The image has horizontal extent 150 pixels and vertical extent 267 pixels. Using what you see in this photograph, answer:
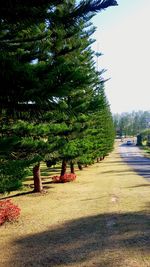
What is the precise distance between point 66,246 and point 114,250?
121 cm

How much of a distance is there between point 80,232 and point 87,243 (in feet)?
3.83

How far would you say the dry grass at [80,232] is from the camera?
321 inches

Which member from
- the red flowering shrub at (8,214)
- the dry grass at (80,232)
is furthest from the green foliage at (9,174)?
the red flowering shrub at (8,214)

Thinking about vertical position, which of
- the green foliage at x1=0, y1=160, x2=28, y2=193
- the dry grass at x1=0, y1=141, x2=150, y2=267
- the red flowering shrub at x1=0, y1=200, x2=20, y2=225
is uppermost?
the green foliage at x1=0, y1=160, x2=28, y2=193

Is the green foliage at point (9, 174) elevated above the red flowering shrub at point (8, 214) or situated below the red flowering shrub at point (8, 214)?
above

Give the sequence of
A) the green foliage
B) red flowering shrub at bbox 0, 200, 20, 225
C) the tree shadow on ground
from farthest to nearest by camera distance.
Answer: red flowering shrub at bbox 0, 200, 20, 225 < the green foliage < the tree shadow on ground

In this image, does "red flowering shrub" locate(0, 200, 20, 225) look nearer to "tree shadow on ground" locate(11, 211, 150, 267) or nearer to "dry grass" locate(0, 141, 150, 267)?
"dry grass" locate(0, 141, 150, 267)

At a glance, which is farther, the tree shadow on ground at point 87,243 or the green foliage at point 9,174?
the green foliage at point 9,174

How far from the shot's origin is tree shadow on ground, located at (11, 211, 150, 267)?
26.5ft

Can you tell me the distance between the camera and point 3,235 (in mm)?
10648

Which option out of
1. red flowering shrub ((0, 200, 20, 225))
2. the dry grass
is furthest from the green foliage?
red flowering shrub ((0, 200, 20, 225))

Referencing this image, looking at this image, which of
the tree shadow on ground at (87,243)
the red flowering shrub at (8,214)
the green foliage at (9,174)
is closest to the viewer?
the tree shadow on ground at (87,243)

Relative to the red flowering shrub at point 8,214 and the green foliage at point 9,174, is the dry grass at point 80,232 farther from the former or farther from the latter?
the green foliage at point 9,174

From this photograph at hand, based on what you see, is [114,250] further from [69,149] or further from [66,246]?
[69,149]
